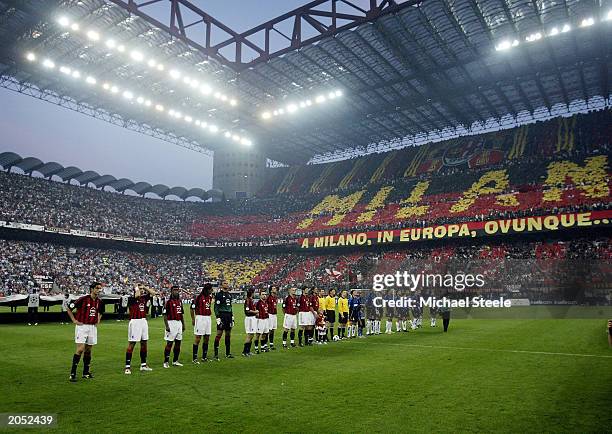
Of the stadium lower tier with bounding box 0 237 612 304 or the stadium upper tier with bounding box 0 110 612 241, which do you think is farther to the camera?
the stadium upper tier with bounding box 0 110 612 241

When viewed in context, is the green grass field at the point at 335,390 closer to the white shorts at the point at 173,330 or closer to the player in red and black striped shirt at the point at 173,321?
the player in red and black striped shirt at the point at 173,321

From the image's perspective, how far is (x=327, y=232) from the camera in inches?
2138

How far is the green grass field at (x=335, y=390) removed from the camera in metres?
7.19

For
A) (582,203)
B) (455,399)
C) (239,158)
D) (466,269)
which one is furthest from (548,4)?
(239,158)

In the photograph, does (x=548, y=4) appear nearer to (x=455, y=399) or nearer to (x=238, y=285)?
(x=455, y=399)

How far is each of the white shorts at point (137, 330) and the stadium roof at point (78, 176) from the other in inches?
2154

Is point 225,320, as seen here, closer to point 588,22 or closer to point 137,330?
point 137,330

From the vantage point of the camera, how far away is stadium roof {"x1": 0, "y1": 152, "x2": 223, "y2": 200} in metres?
56.4

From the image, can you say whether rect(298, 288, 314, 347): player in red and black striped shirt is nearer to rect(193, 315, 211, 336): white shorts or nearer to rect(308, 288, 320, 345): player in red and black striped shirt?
rect(308, 288, 320, 345): player in red and black striped shirt

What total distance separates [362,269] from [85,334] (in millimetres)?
39495

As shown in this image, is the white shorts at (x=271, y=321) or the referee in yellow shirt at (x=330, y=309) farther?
the referee in yellow shirt at (x=330, y=309)

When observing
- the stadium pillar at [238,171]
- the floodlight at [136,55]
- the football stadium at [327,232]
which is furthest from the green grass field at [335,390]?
the stadium pillar at [238,171]

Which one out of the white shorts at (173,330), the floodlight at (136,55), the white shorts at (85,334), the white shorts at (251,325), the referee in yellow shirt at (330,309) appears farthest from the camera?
the floodlight at (136,55)

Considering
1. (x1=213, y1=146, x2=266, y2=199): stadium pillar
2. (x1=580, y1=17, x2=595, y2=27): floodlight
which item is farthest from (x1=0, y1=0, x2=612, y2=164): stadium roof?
(x1=213, y1=146, x2=266, y2=199): stadium pillar
